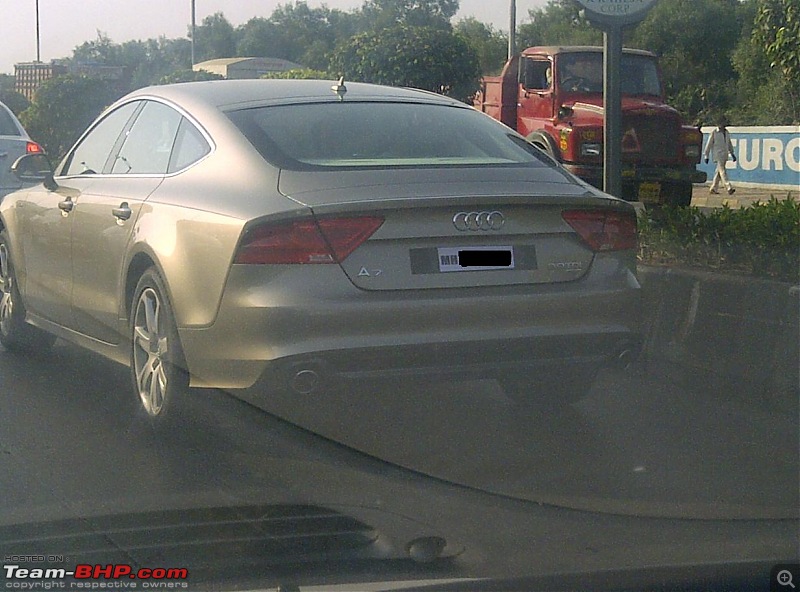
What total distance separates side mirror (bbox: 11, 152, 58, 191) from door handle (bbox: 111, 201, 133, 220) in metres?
1.32

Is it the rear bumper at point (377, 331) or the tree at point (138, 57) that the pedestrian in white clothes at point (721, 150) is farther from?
the rear bumper at point (377, 331)

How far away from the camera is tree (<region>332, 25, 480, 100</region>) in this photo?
71.1ft

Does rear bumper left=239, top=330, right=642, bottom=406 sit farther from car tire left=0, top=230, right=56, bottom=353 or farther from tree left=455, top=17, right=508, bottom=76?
tree left=455, top=17, right=508, bottom=76

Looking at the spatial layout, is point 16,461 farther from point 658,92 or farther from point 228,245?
point 658,92

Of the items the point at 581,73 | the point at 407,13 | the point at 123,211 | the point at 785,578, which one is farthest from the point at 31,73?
the point at 785,578

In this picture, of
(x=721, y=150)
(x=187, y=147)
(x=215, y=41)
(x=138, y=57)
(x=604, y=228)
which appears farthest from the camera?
(x=138, y=57)

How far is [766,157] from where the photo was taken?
24641mm

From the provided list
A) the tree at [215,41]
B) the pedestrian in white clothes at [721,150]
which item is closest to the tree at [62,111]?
the tree at [215,41]

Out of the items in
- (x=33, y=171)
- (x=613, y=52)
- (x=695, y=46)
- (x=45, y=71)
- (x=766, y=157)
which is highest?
(x=695, y=46)

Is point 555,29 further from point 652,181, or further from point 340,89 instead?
point 340,89

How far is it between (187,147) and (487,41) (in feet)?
77.7

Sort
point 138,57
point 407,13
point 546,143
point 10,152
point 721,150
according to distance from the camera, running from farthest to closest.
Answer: point 138,57 < point 407,13 < point 721,150 < point 546,143 < point 10,152

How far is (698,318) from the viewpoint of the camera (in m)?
6.98

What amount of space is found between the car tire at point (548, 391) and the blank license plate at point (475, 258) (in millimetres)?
1003
